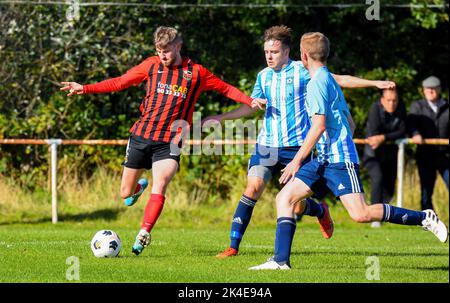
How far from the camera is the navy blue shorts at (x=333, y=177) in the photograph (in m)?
8.69

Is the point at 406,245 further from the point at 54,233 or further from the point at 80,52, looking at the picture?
the point at 80,52

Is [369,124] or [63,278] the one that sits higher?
[369,124]

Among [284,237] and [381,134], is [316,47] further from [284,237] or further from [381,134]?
[381,134]

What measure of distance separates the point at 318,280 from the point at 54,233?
5565 millimetres

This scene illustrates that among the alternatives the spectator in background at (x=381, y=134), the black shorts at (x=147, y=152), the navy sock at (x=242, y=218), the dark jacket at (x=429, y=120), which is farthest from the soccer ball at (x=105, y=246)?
the dark jacket at (x=429, y=120)

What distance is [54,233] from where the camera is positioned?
12930 mm

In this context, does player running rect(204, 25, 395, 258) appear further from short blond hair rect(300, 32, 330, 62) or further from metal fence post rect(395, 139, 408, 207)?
metal fence post rect(395, 139, 408, 207)

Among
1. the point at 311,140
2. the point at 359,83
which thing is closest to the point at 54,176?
the point at 359,83

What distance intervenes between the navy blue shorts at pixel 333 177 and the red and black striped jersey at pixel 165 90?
158 centimetres

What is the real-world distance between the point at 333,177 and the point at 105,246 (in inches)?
94.9

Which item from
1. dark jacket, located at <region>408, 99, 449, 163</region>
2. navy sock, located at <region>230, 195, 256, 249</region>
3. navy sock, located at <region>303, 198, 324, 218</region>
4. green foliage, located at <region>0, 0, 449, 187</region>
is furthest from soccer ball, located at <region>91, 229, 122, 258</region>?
dark jacket, located at <region>408, 99, 449, 163</region>

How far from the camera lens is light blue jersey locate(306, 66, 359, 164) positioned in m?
8.61

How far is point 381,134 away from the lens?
1569 cm

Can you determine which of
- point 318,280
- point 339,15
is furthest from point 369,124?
point 318,280
